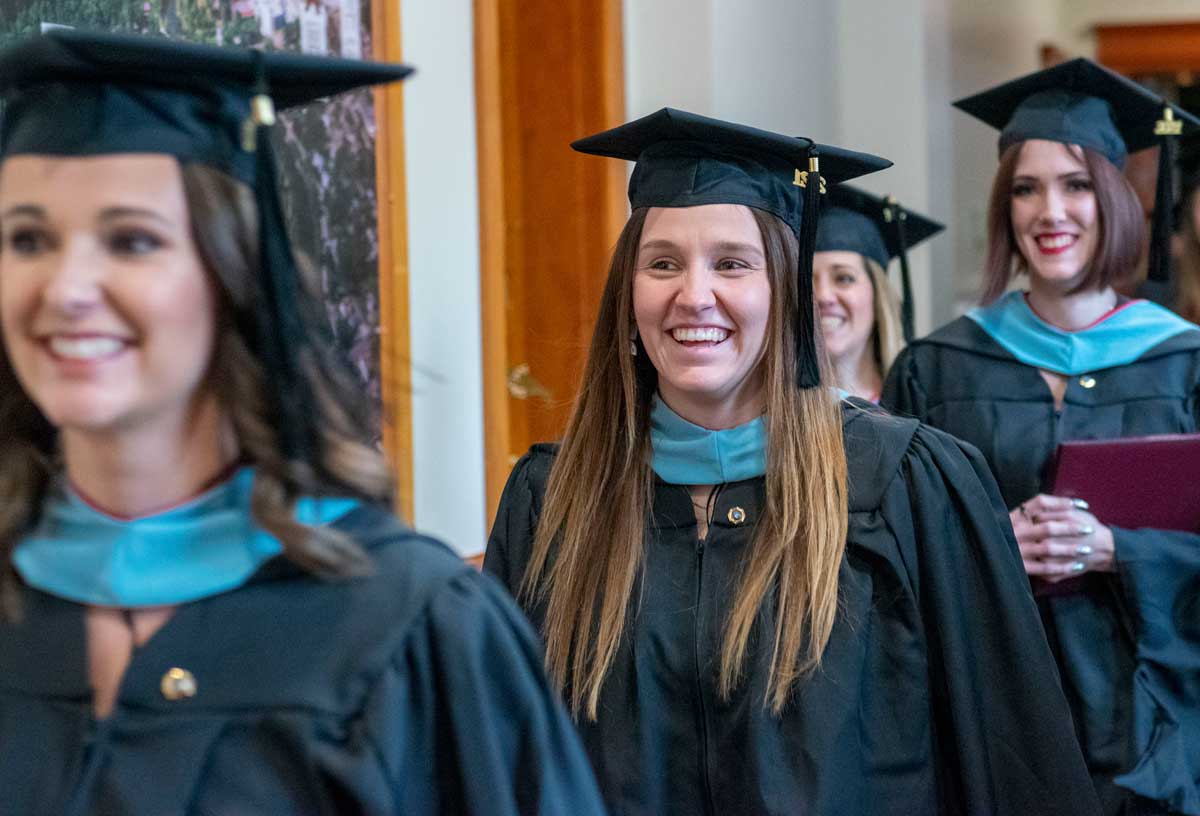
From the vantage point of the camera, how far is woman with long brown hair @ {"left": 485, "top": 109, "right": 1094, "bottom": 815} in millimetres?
2348

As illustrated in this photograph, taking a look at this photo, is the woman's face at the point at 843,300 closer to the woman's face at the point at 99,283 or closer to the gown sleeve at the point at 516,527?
the gown sleeve at the point at 516,527

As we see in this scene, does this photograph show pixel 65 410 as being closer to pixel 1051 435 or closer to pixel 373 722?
pixel 373 722

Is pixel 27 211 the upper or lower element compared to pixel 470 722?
upper

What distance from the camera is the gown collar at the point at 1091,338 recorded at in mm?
3371

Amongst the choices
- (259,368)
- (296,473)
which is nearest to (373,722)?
(296,473)

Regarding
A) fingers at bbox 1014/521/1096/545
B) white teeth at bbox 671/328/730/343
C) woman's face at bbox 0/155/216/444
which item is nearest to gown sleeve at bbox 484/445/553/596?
white teeth at bbox 671/328/730/343

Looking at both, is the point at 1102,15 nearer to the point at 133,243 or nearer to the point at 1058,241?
the point at 1058,241

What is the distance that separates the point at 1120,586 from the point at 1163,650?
0.52 feet

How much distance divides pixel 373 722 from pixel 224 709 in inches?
5.7

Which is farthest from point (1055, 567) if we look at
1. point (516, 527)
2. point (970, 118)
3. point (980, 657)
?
point (970, 118)

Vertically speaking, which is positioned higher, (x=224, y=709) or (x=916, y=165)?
(x=916, y=165)

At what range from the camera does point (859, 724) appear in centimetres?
235

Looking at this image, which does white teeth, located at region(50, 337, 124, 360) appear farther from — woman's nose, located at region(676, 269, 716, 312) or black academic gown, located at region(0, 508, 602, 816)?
woman's nose, located at region(676, 269, 716, 312)

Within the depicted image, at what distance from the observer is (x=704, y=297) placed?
2.40 m
